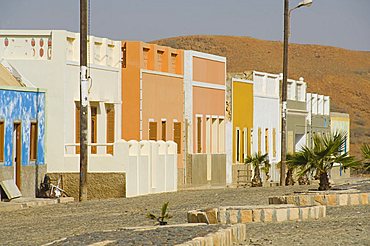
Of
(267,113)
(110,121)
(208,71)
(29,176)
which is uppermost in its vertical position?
(208,71)

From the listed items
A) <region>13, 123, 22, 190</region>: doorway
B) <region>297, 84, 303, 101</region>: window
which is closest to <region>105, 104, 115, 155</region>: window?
<region>13, 123, 22, 190</region>: doorway

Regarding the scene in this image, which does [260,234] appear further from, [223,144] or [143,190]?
[223,144]

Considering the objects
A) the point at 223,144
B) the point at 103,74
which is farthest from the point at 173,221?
the point at 223,144

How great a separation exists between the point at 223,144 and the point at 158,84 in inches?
371

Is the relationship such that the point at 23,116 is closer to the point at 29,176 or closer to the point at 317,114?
the point at 29,176

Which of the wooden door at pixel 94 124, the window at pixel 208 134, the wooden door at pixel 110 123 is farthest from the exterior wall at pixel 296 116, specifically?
the wooden door at pixel 94 124

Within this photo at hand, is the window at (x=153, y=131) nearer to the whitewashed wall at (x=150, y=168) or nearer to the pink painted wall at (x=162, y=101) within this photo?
the pink painted wall at (x=162, y=101)

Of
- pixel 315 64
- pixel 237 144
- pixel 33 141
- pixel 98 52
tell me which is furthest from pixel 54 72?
pixel 315 64

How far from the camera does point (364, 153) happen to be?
112 ft

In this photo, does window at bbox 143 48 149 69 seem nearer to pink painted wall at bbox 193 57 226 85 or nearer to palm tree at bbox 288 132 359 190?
pink painted wall at bbox 193 57 226 85

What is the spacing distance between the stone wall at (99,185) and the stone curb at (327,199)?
8.28m

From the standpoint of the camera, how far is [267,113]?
57531mm

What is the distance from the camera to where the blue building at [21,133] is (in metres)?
30.3

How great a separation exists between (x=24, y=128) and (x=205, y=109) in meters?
17.2
